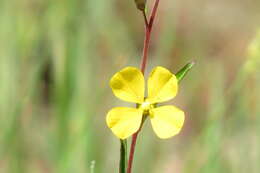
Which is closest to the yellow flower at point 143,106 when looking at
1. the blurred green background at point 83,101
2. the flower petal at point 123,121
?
the flower petal at point 123,121

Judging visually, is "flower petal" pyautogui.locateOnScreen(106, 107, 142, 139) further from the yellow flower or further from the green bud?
the green bud

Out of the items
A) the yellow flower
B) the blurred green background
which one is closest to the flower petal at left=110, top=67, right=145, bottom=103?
the yellow flower

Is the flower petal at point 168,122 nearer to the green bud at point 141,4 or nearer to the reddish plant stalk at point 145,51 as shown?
the reddish plant stalk at point 145,51

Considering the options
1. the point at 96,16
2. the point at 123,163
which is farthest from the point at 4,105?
the point at 123,163

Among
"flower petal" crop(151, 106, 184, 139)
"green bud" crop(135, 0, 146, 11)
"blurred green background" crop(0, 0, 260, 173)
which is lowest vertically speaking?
"blurred green background" crop(0, 0, 260, 173)

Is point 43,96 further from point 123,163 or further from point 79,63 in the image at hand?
point 123,163

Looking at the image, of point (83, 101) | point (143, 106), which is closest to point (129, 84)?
point (143, 106)

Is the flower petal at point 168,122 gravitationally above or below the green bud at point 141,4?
below
